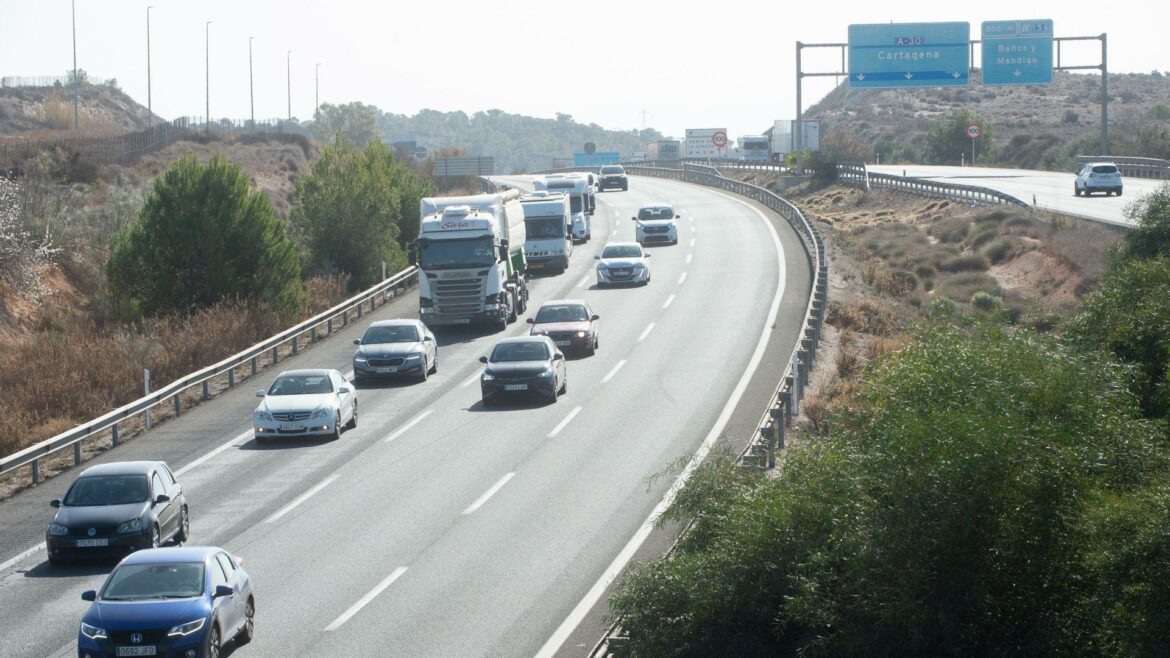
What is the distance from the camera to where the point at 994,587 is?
11625 mm

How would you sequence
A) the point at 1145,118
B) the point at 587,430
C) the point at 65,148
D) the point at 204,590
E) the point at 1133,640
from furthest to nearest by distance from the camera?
1. the point at 1145,118
2. the point at 65,148
3. the point at 587,430
4. the point at 204,590
5. the point at 1133,640

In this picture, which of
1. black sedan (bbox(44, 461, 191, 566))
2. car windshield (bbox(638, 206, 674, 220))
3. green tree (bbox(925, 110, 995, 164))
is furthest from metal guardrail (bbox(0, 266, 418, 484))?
green tree (bbox(925, 110, 995, 164))

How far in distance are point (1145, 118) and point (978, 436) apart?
12431 centimetres

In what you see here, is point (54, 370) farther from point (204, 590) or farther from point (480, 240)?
point (204, 590)

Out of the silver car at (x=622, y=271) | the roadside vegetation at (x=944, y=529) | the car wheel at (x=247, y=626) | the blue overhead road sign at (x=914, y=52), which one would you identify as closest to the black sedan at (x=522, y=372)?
the roadside vegetation at (x=944, y=529)

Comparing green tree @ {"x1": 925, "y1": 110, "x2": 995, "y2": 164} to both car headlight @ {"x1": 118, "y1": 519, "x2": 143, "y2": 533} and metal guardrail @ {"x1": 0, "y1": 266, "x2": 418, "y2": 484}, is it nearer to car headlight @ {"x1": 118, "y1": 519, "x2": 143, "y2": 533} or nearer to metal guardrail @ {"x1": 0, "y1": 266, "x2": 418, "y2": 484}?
metal guardrail @ {"x1": 0, "y1": 266, "x2": 418, "y2": 484}

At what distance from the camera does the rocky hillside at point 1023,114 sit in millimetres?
106250

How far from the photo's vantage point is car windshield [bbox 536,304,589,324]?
3506 centimetres

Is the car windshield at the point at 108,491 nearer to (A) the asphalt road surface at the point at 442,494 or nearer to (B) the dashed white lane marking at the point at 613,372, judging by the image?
(A) the asphalt road surface at the point at 442,494

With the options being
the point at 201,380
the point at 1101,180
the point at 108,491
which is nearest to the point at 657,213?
the point at 1101,180

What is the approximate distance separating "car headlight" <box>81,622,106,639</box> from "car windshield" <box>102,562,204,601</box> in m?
0.47

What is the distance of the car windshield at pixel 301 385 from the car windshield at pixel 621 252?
21976 mm

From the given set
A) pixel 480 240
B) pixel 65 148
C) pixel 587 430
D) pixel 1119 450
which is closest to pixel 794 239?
pixel 480 240

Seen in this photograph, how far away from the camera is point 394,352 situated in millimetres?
31875
